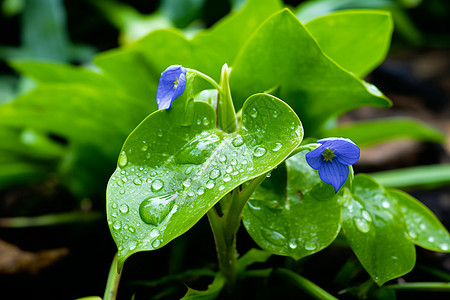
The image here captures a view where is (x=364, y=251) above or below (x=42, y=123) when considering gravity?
below

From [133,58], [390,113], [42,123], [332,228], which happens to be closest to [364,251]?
[332,228]

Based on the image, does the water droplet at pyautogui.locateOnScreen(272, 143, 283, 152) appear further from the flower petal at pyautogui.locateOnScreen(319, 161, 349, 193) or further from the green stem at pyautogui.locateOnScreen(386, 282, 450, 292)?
the green stem at pyautogui.locateOnScreen(386, 282, 450, 292)

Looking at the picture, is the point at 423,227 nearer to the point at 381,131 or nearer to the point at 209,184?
the point at 209,184

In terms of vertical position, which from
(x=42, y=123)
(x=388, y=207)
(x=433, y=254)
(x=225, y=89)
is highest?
(x=225, y=89)

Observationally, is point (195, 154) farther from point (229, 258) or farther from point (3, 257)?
point (3, 257)

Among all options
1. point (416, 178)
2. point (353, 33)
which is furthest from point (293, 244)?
point (416, 178)

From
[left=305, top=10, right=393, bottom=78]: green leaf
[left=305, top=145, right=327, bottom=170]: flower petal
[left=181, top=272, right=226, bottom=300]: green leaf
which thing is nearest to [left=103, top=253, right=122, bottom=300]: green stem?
[left=181, top=272, right=226, bottom=300]: green leaf
